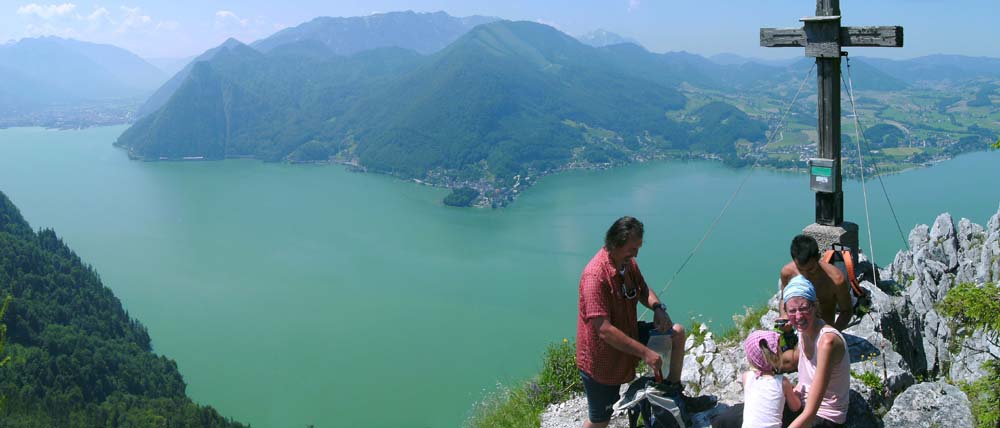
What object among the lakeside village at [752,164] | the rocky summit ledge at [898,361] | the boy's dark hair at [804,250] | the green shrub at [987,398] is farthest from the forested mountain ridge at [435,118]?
the green shrub at [987,398]

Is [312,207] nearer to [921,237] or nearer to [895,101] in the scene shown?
[921,237]

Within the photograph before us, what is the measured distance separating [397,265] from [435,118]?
61.4m

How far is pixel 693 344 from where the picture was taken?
4297 mm

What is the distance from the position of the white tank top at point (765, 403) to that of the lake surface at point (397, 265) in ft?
24.1

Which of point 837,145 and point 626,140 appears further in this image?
point 626,140

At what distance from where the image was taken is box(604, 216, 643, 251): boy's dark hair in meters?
2.60

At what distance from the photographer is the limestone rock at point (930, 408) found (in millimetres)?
2586

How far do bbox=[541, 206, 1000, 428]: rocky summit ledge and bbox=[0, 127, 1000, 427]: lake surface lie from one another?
515 cm

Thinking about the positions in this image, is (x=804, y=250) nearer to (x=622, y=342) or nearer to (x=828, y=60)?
(x=622, y=342)

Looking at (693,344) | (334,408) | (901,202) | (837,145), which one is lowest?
(334,408)

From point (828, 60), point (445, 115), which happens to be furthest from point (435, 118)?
point (828, 60)

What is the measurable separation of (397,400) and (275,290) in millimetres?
15515

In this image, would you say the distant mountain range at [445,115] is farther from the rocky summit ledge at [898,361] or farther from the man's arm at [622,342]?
the man's arm at [622,342]

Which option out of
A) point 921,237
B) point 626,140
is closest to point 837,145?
point 921,237
